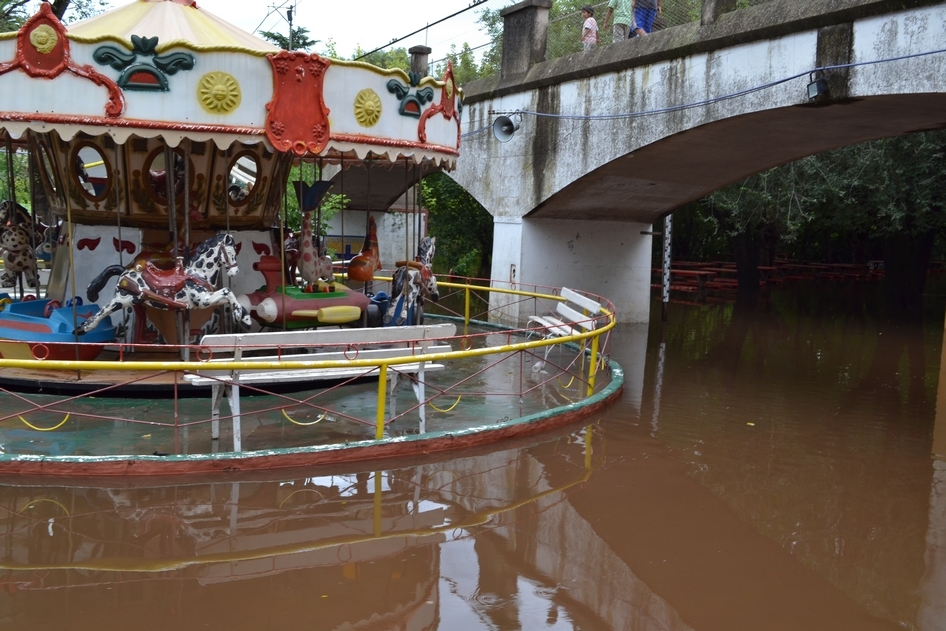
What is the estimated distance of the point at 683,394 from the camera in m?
11.4

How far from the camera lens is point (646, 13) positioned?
1495 centimetres

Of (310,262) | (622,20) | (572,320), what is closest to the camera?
(310,262)

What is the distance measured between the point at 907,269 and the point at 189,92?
21627 millimetres

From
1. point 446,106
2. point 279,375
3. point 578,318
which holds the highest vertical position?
point 446,106

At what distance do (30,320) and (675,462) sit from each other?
23.4ft

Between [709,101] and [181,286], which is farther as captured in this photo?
[709,101]

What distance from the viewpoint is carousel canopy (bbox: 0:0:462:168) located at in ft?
26.4

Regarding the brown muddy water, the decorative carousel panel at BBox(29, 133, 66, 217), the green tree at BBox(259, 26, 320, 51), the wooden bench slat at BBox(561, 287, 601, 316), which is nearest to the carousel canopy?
the decorative carousel panel at BBox(29, 133, 66, 217)

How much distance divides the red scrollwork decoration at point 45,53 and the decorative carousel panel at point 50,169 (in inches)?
83.2

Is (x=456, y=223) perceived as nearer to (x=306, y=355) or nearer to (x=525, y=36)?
(x=525, y=36)

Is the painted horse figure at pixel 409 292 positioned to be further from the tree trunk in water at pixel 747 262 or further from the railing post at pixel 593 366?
the tree trunk in water at pixel 747 262

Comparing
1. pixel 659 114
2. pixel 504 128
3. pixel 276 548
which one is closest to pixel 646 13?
pixel 659 114

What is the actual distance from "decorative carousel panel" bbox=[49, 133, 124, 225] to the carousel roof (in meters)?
1.19

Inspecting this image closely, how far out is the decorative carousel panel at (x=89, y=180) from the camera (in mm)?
9906
